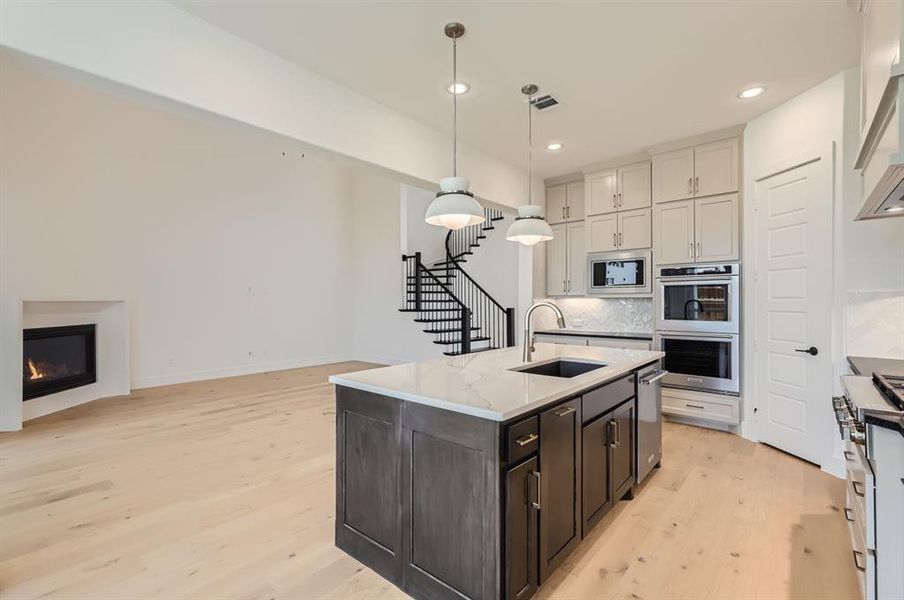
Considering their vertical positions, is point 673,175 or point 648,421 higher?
point 673,175

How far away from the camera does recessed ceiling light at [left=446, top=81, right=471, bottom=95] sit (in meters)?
3.16

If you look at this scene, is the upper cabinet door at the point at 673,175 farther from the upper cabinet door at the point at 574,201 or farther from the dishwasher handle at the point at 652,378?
the dishwasher handle at the point at 652,378

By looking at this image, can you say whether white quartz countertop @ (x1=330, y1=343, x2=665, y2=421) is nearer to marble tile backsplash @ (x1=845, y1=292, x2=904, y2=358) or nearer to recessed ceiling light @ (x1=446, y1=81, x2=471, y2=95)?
marble tile backsplash @ (x1=845, y1=292, x2=904, y2=358)

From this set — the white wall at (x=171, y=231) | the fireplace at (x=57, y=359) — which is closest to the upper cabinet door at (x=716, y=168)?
the white wall at (x=171, y=231)

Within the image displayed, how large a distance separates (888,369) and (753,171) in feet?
7.60

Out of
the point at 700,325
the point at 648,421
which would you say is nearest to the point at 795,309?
the point at 700,325

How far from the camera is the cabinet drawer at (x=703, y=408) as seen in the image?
4.00m

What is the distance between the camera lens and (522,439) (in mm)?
1676

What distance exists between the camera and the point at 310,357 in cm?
810

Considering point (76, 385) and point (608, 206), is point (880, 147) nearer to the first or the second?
point (608, 206)

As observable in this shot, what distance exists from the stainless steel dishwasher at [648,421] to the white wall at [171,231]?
306 centimetres

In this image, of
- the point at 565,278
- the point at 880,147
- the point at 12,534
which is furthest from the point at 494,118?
the point at 12,534

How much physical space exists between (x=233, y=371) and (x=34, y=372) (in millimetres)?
2469

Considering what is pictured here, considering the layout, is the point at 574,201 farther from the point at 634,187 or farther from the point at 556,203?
the point at 634,187
